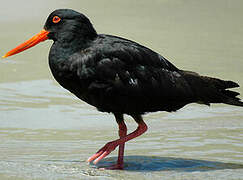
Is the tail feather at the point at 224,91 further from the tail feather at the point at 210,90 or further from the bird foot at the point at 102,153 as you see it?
the bird foot at the point at 102,153

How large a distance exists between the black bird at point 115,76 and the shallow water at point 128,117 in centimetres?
51

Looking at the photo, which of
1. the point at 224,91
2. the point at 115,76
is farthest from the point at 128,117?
the point at 115,76

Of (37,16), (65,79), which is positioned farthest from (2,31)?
(65,79)

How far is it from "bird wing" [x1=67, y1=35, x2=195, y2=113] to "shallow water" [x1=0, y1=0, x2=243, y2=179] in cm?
60

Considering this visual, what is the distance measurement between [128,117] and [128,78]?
223cm

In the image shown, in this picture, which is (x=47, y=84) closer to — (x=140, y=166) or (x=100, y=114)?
(x=100, y=114)

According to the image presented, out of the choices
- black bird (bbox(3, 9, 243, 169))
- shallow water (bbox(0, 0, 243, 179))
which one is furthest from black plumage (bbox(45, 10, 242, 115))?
shallow water (bbox(0, 0, 243, 179))

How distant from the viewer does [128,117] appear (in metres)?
7.95

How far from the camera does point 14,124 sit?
7.46 m

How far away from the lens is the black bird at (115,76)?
558 centimetres

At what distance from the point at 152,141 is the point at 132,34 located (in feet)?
14.3

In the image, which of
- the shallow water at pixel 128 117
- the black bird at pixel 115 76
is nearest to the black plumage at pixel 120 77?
the black bird at pixel 115 76

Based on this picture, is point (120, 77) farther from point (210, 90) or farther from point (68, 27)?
point (210, 90)

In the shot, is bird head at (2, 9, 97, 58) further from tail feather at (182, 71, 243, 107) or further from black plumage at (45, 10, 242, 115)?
tail feather at (182, 71, 243, 107)
